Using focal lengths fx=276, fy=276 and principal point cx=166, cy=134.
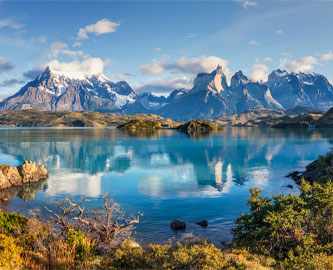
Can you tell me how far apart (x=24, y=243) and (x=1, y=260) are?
458 cm

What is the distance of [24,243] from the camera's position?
75.0 ft

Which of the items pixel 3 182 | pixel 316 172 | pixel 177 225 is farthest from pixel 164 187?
pixel 316 172

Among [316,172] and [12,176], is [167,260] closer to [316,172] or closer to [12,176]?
[12,176]

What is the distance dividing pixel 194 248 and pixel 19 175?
54122 mm

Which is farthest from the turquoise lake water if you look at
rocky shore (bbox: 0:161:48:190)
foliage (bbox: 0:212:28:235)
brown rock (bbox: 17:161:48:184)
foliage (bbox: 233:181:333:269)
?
foliage (bbox: 0:212:28:235)

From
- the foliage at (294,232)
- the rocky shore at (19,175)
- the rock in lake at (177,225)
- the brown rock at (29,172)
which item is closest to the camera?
the foliage at (294,232)

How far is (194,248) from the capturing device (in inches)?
824

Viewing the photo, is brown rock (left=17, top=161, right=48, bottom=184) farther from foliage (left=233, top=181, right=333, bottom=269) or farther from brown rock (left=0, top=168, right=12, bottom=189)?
foliage (left=233, top=181, right=333, bottom=269)

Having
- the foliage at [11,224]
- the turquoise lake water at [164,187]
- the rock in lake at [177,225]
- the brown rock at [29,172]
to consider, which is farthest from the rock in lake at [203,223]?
the brown rock at [29,172]

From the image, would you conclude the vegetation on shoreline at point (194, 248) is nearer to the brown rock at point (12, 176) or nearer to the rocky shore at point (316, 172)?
the brown rock at point (12, 176)

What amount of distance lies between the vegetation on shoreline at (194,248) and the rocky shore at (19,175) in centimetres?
3444

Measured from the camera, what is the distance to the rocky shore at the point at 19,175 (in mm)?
58375

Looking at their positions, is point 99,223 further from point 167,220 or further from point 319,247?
point 319,247

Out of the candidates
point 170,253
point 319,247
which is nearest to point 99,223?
point 170,253
